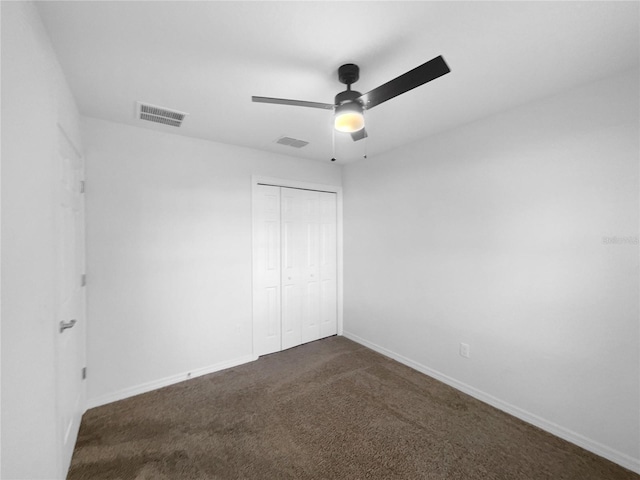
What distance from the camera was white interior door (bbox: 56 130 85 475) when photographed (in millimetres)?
1726

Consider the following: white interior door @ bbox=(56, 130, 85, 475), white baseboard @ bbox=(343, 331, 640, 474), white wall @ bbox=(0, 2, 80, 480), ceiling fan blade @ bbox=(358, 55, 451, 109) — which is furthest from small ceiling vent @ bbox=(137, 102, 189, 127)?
white baseboard @ bbox=(343, 331, 640, 474)

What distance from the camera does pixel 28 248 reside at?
3.96ft

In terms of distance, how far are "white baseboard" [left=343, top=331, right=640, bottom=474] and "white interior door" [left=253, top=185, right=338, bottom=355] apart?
1302mm

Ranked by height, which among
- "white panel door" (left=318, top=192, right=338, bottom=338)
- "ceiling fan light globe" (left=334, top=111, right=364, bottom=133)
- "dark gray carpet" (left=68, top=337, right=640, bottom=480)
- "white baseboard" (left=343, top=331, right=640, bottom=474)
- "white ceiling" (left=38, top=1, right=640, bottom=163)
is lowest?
"dark gray carpet" (left=68, top=337, right=640, bottom=480)

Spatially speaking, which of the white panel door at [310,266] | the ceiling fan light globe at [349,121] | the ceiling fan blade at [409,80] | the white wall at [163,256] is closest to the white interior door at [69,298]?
the white wall at [163,256]

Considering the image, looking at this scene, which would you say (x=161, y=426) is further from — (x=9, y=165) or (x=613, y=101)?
(x=613, y=101)

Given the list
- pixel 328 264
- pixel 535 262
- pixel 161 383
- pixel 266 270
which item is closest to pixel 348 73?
pixel 535 262

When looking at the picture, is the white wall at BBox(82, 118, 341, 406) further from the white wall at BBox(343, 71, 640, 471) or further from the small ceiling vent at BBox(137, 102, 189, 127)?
the white wall at BBox(343, 71, 640, 471)

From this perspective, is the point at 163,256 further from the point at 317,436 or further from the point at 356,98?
the point at 356,98

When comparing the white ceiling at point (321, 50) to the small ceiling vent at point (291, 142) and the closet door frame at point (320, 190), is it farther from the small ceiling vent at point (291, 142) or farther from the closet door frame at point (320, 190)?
the closet door frame at point (320, 190)

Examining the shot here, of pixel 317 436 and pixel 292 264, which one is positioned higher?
pixel 292 264

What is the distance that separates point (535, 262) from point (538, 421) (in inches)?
50.0

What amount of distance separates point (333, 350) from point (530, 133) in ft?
10.3

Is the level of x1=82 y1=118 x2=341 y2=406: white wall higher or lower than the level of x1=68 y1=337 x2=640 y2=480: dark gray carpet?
higher
